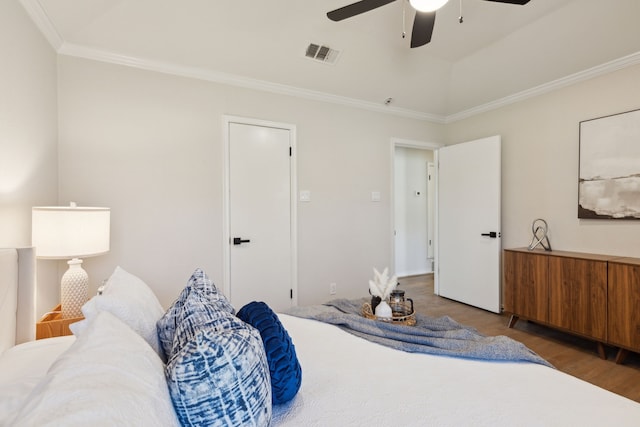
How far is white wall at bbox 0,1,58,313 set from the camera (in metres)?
1.66

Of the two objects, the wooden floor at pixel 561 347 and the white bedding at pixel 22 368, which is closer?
the white bedding at pixel 22 368

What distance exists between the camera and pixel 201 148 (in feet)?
9.57

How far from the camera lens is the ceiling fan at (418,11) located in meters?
1.79

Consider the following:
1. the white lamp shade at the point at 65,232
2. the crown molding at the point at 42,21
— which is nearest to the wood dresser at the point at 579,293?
the white lamp shade at the point at 65,232

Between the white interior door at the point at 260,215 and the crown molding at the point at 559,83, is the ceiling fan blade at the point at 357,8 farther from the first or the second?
the crown molding at the point at 559,83

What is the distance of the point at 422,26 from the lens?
2088 millimetres

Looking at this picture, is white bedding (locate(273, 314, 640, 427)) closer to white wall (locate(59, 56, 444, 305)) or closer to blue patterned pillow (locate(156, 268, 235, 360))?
blue patterned pillow (locate(156, 268, 235, 360))

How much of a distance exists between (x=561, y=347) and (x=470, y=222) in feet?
5.23

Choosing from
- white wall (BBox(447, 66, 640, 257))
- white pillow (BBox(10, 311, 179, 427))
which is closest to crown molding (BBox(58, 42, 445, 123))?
white wall (BBox(447, 66, 640, 257))

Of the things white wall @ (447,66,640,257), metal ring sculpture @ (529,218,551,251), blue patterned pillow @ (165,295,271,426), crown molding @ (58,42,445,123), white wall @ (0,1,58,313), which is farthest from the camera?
metal ring sculpture @ (529,218,551,251)

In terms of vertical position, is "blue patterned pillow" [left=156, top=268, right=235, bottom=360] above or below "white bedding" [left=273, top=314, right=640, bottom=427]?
above

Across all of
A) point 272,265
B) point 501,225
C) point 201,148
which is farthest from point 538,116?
point 201,148

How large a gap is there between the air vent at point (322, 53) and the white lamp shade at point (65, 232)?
225cm

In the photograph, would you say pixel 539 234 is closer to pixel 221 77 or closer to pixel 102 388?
pixel 221 77
